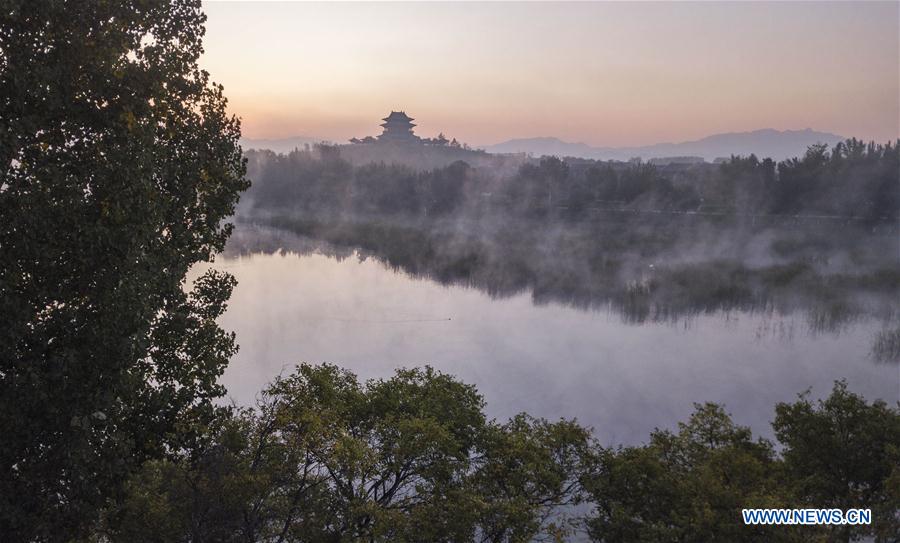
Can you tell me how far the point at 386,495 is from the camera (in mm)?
8094

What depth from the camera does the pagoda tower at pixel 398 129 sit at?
108 m

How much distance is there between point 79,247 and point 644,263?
34.3m

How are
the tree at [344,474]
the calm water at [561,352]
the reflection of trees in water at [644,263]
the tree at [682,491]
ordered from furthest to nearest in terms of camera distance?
the reflection of trees in water at [644,263]
the calm water at [561,352]
the tree at [682,491]
the tree at [344,474]

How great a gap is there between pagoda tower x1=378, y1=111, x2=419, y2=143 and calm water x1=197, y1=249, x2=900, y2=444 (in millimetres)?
82384

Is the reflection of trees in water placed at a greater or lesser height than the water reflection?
greater

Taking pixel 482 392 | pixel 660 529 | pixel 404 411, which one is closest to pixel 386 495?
pixel 404 411

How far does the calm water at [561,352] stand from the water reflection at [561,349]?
0.16 ft

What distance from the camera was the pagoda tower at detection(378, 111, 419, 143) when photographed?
108m

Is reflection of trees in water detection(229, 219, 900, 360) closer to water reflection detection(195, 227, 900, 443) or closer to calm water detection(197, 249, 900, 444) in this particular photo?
water reflection detection(195, 227, 900, 443)

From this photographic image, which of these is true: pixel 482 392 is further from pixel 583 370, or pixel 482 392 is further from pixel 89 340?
pixel 89 340

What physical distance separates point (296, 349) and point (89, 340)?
13977 millimetres

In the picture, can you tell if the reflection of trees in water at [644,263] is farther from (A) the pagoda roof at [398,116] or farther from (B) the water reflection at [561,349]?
(A) the pagoda roof at [398,116]

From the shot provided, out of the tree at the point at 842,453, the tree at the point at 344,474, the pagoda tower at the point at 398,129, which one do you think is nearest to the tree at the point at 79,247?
the tree at the point at 344,474

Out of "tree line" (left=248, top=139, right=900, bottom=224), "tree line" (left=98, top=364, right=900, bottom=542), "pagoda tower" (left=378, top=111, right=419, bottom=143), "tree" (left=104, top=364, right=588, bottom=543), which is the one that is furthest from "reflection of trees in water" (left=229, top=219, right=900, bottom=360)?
"pagoda tower" (left=378, top=111, right=419, bottom=143)
